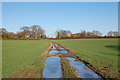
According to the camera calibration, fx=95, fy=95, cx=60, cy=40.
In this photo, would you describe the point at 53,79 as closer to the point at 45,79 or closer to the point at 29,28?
the point at 45,79

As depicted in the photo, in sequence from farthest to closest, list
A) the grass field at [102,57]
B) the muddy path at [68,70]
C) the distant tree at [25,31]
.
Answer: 1. the distant tree at [25,31]
2. the grass field at [102,57]
3. the muddy path at [68,70]

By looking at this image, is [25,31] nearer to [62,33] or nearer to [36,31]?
[36,31]

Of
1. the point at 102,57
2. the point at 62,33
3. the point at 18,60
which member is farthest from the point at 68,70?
the point at 62,33

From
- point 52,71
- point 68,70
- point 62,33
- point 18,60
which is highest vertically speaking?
point 62,33

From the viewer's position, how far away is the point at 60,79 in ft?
19.6

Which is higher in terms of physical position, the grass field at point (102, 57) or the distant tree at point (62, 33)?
the distant tree at point (62, 33)

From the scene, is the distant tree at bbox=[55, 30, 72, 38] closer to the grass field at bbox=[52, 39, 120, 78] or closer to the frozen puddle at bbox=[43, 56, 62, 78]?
the grass field at bbox=[52, 39, 120, 78]

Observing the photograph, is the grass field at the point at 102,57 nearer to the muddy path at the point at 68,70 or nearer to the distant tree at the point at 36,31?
the muddy path at the point at 68,70

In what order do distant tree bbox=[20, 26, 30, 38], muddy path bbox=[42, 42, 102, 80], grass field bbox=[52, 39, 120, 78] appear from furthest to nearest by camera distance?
distant tree bbox=[20, 26, 30, 38] < grass field bbox=[52, 39, 120, 78] < muddy path bbox=[42, 42, 102, 80]

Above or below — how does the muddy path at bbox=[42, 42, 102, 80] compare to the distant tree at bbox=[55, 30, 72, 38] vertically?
below

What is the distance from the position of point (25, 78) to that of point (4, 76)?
1514mm

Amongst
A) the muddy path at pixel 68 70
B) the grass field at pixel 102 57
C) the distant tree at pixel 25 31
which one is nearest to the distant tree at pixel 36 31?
the distant tree at pixel 25 31

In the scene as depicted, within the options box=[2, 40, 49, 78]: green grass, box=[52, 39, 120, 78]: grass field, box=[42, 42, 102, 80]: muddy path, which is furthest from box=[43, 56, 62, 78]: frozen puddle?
box=[52, 39, 120, 78]: grass field

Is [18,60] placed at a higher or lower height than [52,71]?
higher
